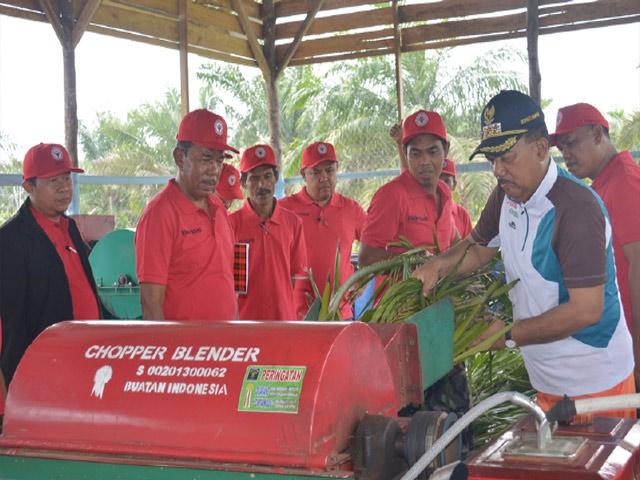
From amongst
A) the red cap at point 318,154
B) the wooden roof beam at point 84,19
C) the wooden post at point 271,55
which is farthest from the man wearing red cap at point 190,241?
the wooden post at point 271,55

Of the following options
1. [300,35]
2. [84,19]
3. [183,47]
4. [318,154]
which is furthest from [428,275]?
Result: [300,35]

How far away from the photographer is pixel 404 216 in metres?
4.62

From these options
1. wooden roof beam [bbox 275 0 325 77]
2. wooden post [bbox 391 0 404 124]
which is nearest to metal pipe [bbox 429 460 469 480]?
wooden post [bbox 391 0 404 124]

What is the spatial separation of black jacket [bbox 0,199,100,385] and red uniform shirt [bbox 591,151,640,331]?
2621 millimetres

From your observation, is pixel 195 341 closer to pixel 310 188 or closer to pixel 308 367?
pixel 308 367

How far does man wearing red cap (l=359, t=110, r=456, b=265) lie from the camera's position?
4.56m

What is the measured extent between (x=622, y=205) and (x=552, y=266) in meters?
1.05

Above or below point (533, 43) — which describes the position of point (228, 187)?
below

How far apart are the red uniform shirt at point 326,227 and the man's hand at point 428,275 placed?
267 cm

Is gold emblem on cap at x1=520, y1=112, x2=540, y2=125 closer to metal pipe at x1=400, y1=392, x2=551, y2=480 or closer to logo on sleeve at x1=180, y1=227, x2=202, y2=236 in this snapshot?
metal pipe at x1=400, y1=392, x2=551, y2=480

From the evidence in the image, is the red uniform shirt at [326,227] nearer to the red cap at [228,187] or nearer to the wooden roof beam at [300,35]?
the red cap at [228,187]

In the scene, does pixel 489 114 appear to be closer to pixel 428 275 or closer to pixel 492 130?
pixel 492 130

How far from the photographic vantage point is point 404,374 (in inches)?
85.0

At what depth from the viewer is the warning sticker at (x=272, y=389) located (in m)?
1.60
